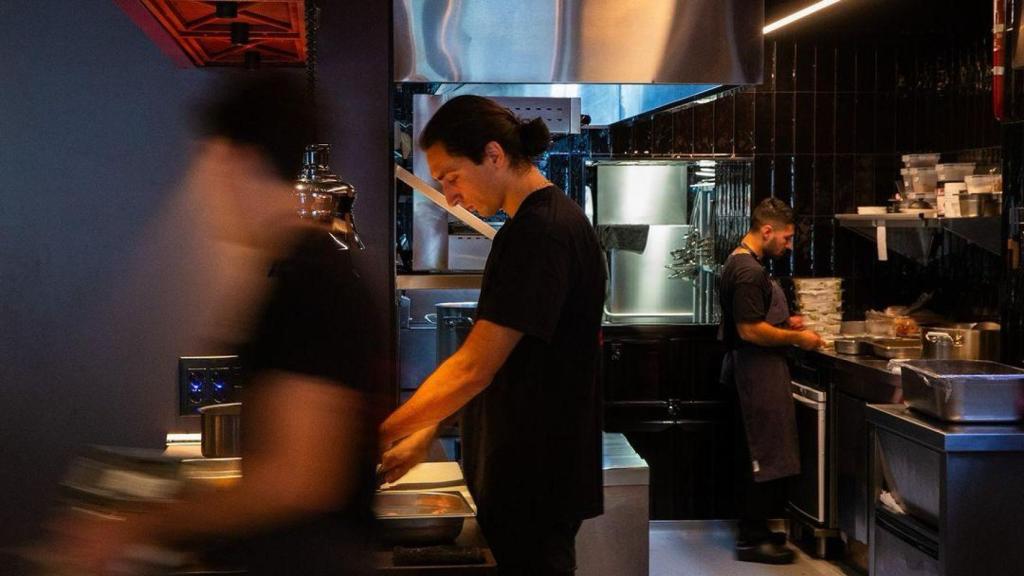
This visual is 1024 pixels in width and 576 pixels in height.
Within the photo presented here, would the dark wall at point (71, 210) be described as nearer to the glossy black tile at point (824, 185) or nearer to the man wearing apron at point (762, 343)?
the man wearing apron at point (762, 343)

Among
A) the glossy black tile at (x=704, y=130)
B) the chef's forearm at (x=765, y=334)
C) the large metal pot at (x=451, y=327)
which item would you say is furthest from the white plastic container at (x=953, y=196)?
the large metal pot at (x=451, y=327)

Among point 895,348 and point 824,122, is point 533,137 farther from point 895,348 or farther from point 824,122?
point 824,122

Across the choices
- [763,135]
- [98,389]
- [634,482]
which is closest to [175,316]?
[98,389]

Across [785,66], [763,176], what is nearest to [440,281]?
[763,176]

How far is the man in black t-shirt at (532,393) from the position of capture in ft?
8.06

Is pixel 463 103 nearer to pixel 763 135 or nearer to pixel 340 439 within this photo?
pixel 340 439

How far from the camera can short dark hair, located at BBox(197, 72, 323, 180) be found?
5.72 feet

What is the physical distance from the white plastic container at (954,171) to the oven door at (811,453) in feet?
4.07

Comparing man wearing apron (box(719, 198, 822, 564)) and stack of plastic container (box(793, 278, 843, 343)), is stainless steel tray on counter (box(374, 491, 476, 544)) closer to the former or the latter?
man wearing apron (box(719, 198, 822, 564))

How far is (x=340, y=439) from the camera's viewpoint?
68.3 inches

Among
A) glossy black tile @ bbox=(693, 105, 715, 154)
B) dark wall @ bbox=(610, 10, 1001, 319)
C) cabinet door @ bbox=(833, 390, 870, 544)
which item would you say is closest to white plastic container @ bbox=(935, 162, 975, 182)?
dark wall @ bbox=(610, 10, 1001, 319)

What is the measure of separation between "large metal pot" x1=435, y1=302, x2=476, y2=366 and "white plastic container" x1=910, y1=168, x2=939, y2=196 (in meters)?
2.57

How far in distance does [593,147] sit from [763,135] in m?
1.00

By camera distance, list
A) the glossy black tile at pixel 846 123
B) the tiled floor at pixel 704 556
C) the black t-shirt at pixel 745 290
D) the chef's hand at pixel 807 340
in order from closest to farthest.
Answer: the black t-shirt at pixel 745 290, the chef's hand at pixel 807 340, the tiled floor at pixel 704 556, the glossy black tile at pixel 846 123
